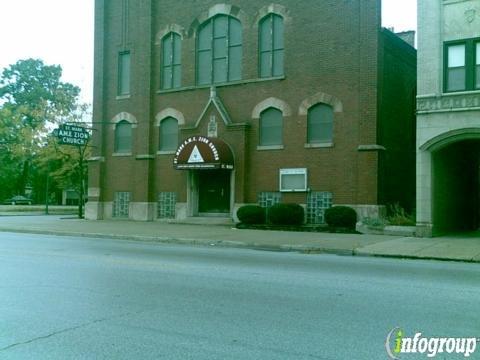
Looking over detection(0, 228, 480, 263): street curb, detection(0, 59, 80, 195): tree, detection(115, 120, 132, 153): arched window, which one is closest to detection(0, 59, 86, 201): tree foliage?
detection(0, 59, 80, 195): tree

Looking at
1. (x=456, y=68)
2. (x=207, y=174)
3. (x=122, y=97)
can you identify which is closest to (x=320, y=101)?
(x=456, y=68)

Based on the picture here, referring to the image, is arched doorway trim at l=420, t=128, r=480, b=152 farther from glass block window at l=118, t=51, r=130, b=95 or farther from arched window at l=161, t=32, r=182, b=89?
glass block window at l=118, t=51, r=130, b=95

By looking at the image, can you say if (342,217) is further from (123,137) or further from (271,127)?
(123,137)

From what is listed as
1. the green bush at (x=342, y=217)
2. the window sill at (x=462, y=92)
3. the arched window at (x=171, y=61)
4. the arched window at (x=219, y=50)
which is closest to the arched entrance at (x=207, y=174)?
the arched window at (x=219, y=50)

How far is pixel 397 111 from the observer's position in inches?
996

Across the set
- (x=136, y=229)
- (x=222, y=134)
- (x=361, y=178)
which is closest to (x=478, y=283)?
(x=361, y=178)

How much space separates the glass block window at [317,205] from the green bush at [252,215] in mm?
2049

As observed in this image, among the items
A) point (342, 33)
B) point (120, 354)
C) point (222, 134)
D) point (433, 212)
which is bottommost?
point (120, 354)

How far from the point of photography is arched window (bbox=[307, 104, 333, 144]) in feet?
77.6

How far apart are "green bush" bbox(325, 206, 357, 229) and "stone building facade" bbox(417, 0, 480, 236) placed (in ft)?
9.93

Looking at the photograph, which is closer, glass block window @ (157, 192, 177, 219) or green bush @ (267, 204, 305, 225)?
green bush @ (267, 204, 305, 225)

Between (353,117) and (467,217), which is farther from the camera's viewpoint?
(467,217)

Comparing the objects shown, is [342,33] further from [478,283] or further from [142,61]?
[478,283]

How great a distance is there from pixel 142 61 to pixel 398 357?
2592cm
